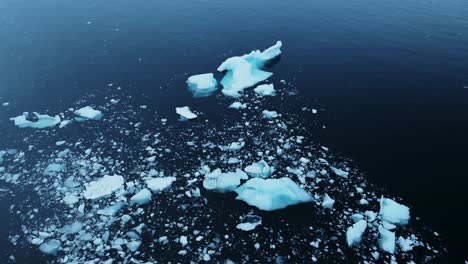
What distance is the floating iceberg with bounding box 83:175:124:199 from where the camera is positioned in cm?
672

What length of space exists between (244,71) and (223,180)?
16.2ft

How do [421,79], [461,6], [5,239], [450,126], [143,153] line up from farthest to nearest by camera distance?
[461,6] < [421,79] < [450,126] < [143,153] < [5,239]

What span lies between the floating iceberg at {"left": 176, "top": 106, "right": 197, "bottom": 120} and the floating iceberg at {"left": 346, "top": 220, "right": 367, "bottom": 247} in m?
4.92

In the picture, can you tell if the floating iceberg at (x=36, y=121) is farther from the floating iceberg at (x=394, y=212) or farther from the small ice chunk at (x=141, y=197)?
the floating iceberg at (x=394, y=212)

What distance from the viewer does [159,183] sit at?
695 cm

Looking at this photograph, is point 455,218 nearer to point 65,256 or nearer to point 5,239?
point 65,256

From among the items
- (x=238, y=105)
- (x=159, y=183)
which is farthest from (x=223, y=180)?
(x=238, y=105)

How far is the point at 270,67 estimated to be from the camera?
11836 mm

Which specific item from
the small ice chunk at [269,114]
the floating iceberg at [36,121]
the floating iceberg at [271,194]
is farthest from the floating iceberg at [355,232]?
the floating iceberg at [36,121]

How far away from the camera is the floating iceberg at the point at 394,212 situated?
628 cm

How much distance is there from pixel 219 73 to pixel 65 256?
743 centimetres

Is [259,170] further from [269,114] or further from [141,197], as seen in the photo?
[141,197]

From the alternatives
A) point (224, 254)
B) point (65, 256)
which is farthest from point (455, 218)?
point (65, 256)

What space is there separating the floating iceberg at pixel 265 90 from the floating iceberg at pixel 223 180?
11.7 feet
